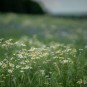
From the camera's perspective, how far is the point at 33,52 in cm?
564

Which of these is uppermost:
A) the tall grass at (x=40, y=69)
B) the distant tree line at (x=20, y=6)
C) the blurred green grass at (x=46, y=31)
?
the distant tree line at (x=20, y=6)

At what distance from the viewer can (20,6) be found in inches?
1139

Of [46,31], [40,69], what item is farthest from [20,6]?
[40,69]

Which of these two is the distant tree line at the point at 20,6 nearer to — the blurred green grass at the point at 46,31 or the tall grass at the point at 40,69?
the blurred green grass at the point at 46,31

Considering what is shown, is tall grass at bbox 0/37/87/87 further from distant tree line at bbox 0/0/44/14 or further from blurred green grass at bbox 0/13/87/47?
distant tree line at bbox 0/0/44/14

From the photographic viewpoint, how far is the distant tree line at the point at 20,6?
92.8 ft

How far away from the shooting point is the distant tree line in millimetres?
28281

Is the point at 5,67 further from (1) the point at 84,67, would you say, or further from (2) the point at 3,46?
(1) the point at 84,67

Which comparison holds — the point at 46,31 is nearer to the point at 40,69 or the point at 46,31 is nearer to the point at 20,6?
the point at 40,69

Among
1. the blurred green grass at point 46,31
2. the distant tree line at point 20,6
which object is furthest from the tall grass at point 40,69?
the distant tree line at point 20,6

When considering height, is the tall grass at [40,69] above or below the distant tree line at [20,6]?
below

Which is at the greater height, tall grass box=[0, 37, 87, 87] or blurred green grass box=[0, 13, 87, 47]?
blurred green grass box=[0, 13, 87, 47]

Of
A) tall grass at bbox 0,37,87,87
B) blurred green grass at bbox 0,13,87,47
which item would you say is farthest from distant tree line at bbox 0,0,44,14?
tall grass at bbox 0,37,87,87

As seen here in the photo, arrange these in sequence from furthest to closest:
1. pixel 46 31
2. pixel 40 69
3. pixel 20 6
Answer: pixel 20 6
pixel 46 31
pixel 40 69
